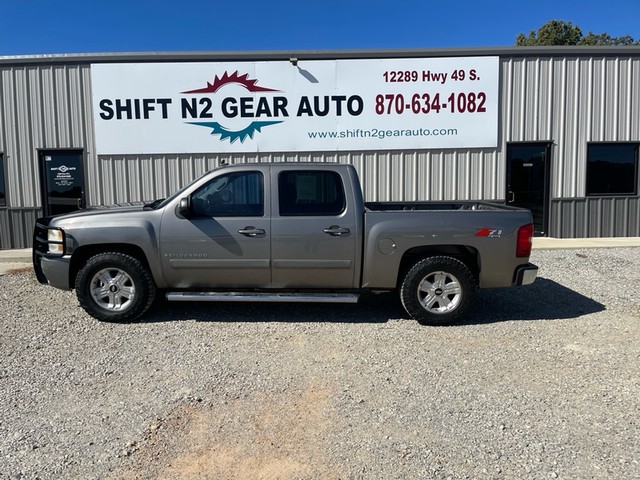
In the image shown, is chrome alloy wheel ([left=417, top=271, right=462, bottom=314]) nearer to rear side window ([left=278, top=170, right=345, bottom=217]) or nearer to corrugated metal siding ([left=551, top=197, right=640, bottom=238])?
rear side window ([left=278, top=170, right=345, bottom=217])

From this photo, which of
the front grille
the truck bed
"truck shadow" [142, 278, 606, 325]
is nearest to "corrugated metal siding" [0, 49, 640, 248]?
the truck bed

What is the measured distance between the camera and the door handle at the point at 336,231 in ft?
17.8

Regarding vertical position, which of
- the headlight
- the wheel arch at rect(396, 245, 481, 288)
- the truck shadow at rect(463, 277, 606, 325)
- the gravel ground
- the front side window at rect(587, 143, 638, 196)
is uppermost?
the front side window at rect(587, 143, 638, 196)

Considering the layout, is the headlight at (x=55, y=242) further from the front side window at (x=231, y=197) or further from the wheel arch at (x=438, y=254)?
the wheel arch at (x=438, y=254)

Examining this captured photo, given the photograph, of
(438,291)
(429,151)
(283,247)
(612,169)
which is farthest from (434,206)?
(612,169)

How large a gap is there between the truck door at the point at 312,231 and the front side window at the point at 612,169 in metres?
8.21

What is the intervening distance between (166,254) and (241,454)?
3004 mm

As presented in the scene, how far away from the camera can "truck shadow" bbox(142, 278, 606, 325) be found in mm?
5807

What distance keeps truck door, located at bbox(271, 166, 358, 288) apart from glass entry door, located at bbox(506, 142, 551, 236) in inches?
272

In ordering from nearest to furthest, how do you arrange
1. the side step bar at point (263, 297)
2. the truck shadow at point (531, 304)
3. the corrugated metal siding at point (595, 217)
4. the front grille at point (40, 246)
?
the side step bar at point (263, 297) → the front grille at point (40, 246) → the truck shadow at point (531, 304) → the corrugated metal siding at point (595, 217)

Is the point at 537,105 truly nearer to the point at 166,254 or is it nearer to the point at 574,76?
the point at 574,76

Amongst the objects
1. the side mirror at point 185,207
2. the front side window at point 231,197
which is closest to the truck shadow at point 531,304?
the front side window at point 231,197

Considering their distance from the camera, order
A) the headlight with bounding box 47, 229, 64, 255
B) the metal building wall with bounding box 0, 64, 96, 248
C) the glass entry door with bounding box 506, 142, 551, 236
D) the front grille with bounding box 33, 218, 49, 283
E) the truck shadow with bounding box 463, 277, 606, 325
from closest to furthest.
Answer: the headlight with bounding box 47, 229, 64, 255 < the front grille with bounding box 33, 218, 49, 283 < the truck shadow with bounding box 463, 277, 606, 325 < the metal building wall with bounding box 0, 64, 96, 248 < the glass entry door with bounding box 506, 142, 551, 236

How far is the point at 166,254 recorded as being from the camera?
550 cm
